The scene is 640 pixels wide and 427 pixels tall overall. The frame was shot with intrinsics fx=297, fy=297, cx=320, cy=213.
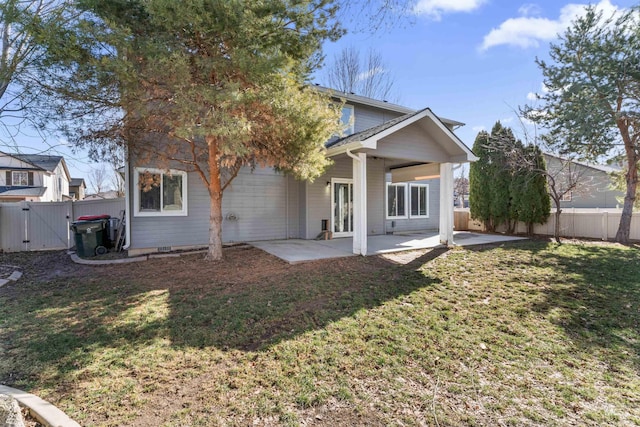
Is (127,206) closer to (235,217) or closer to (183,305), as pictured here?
(235,217)

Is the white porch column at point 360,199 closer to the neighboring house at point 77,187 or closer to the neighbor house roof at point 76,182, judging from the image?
the neighboring house at point 77,187

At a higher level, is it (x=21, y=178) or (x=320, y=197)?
(x=21, y=178)

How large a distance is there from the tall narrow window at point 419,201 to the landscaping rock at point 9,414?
13.5m

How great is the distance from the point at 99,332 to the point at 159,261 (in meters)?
4.16

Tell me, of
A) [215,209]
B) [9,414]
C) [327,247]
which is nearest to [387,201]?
[327,247]

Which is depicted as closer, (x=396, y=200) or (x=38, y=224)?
(x=38, y=224)

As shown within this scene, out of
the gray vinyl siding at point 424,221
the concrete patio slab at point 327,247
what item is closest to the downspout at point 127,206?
the concrete patio slab at point 327,247

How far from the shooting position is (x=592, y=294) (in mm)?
5363

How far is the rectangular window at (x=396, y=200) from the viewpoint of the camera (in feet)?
42.9

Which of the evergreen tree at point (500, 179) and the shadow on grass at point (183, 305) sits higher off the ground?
the evergreen tree at point (500, 179)

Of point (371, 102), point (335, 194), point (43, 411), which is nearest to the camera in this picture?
point (43, 411)

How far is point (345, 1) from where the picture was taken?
354 cm

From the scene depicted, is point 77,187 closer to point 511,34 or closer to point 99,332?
point 99,332

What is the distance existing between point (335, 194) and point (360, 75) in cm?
1347
